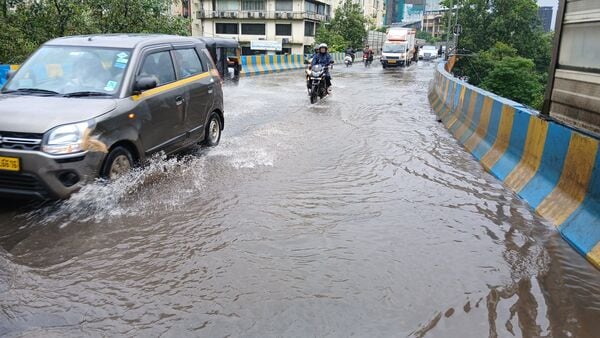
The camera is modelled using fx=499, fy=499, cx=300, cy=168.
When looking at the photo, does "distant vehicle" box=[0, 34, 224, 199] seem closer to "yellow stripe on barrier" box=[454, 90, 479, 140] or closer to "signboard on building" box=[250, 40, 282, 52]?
"yellow stripe on barrier" box=[454, 90, 479, 140]

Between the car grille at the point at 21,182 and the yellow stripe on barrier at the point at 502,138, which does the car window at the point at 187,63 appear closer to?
the car grille at the point at 21,182

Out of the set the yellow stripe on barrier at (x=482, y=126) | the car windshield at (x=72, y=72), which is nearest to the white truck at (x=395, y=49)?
the yellow stripe on barrier at (x=482, y=126)

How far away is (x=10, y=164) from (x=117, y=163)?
42.1 inches

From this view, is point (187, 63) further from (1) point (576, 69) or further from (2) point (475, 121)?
(1) point (576, 69)

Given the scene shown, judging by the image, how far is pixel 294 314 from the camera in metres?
3.40

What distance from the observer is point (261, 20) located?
71.4 metres

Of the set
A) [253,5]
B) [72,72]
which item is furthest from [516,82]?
[72,72]

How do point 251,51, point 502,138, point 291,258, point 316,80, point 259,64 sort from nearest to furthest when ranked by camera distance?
point 291,258 < point 502,138 < point 316,80 < point 259,64 < point 251,51

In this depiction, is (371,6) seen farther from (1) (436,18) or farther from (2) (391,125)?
(2) (391,125)

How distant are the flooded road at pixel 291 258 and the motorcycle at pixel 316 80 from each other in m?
7.60

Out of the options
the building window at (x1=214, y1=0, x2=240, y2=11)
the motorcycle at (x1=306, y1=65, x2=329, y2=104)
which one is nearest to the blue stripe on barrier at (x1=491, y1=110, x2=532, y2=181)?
the motorcycle at (x1=306, y1=65, x2=329, y2=104)

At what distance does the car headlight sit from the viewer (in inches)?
190

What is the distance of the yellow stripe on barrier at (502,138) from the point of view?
677cm

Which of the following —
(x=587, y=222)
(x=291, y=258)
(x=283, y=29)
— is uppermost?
(x=283, y=29)
